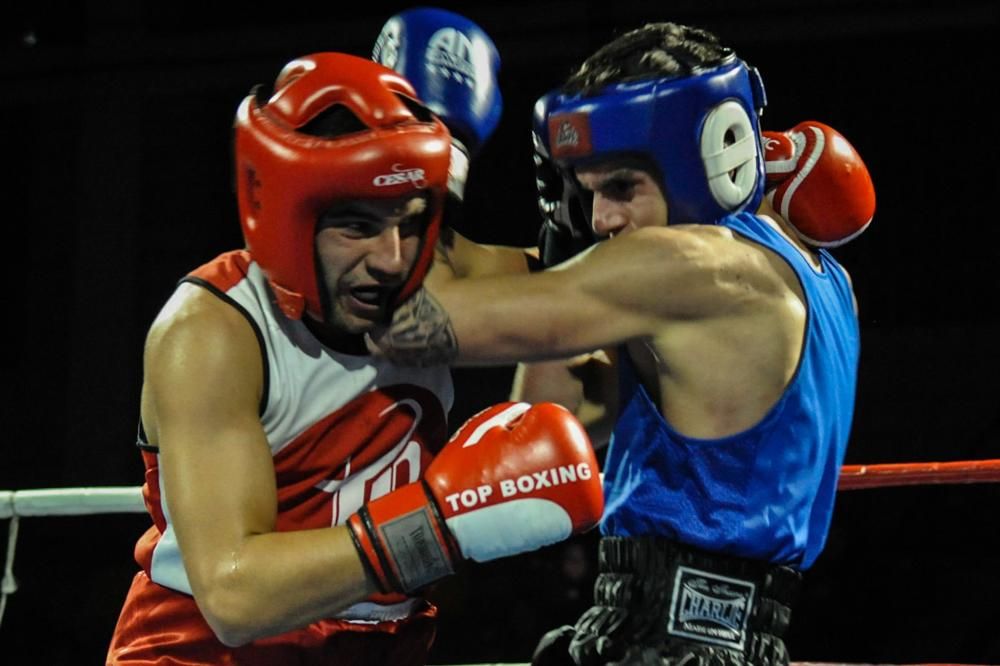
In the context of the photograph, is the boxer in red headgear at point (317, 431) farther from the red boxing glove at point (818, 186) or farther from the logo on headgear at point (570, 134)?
the red boxing glove at point (818, 186)

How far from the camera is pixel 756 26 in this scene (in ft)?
21.5

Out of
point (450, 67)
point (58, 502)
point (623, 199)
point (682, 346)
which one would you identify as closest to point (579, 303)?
point (682, 346)

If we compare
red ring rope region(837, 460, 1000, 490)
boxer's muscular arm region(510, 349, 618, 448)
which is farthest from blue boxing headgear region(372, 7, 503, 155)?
red ring rope region(837, 460, 1000, 490)

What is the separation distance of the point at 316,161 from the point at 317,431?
39 cm

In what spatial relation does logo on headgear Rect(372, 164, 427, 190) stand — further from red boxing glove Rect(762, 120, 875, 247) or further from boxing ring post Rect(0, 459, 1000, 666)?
boxing ring post Rect(0, 459, 1000, 666)

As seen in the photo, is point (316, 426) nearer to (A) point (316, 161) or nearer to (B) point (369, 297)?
(B) point (369, 297)

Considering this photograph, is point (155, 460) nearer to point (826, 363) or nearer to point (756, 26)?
point (826, 363)

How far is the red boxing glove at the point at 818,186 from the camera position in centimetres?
199

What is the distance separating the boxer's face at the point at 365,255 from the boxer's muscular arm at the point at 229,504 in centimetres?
15

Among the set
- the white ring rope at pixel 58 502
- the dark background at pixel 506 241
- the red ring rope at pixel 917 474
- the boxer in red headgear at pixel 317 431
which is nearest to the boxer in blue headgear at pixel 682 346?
the boxer in red headgear at pixel 317 431

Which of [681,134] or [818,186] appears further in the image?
[818,186]

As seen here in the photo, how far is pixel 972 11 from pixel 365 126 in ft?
17.9

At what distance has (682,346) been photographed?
5.55 feet

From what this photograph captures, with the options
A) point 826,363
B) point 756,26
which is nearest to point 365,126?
point 826,363
